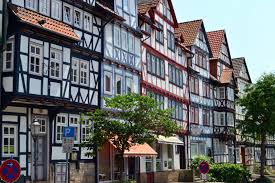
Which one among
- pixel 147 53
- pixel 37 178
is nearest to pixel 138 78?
pixel 147 53

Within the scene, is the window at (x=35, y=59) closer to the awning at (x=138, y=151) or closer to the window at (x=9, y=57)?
the window at (x=9, y=57)

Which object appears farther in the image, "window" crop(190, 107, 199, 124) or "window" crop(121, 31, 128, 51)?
"window" crop(190, 107, 199, 124)

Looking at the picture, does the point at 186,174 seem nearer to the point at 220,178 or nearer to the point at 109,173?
the point at 220,178

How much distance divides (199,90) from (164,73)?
10.3 m

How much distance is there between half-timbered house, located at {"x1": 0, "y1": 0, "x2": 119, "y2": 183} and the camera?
72.6 ft

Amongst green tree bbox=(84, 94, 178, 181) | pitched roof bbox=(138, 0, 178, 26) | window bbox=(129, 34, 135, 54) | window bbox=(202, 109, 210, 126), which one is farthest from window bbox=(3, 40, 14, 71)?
window bbox=(202, 109, 210, 126)

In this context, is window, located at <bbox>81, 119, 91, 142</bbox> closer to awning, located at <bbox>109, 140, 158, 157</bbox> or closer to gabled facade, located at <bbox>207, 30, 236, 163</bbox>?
awning, located at <bbox>109, 140, 158, 157</bbox>

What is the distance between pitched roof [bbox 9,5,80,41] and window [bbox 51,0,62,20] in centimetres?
46

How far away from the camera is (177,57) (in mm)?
45500

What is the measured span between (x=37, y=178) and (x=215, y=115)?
1359 inches

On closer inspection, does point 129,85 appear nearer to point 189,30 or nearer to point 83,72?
point 83,72

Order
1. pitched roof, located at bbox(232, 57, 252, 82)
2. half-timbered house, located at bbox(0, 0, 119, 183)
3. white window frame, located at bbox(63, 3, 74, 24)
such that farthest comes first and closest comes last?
pitched roof, located at bbox(232, 57, 252, 82)
white window frame, located at bbox(63, 3, 74, 24)
half-timbered house, located at bbox(0, 0, 119, 183)

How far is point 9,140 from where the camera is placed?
74.1ft

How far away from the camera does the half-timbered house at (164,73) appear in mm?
37844
